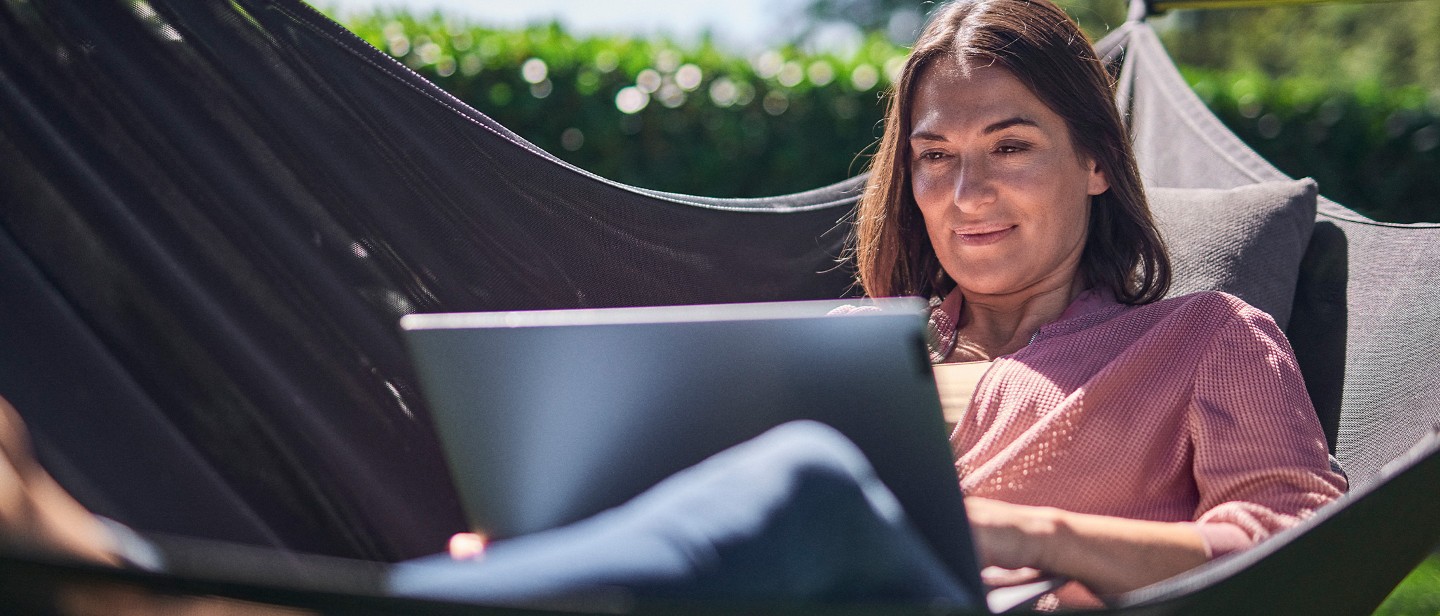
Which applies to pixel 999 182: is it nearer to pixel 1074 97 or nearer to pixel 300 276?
pixel 1074 97

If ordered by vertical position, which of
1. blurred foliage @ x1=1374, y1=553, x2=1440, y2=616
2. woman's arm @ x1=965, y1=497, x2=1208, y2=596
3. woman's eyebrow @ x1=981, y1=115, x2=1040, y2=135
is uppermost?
woman's eyebrow @ x1=981, y1=115, x2=1040, y2=135

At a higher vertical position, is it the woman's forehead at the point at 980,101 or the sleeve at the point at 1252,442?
→ the woman's forehead at the point at 980,101

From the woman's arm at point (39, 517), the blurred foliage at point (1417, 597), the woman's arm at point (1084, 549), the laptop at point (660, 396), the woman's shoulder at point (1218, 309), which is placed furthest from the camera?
the blurred foliage at point (1417, 597)

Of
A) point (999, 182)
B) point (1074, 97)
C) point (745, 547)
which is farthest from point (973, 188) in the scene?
point (745, 547)

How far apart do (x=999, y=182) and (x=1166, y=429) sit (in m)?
0.44

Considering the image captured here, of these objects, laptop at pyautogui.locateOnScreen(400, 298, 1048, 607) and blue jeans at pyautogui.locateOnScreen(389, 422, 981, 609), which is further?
laptop at pyautogui.locateOnScreen(400, 298, 1048, 607)

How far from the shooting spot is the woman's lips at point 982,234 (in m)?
1.64

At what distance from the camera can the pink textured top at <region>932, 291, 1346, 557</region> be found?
47.6 inches

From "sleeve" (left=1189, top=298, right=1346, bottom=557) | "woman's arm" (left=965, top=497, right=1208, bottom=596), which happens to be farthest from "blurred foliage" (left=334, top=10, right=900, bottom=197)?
"woman's arm" (left=965, top=497, right=1208, bottom=596)

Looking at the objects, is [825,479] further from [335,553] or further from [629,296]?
[629,296]

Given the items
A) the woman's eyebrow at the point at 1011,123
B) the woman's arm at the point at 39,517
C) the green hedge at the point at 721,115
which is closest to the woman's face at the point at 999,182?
the woman's eyebrow at the point at 1011,123

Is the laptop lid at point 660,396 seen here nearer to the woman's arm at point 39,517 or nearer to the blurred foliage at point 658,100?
the woman's arm at point 39,517

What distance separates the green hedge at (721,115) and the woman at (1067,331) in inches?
84.2

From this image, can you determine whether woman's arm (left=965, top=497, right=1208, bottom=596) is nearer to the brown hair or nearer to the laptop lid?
the laptop lid
